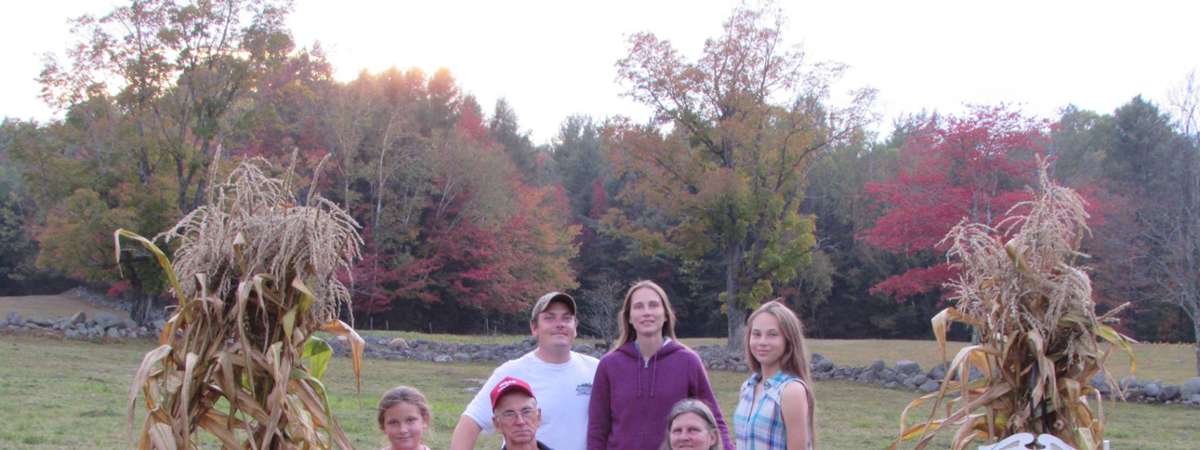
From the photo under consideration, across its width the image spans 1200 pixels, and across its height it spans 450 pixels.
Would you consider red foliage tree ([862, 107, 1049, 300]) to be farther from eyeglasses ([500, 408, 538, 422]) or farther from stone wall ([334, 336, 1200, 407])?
eyeglasses ([500, 408, 538, 422])

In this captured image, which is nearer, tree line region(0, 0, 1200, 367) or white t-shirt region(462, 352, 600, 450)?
white t-shirt region(462, 352, 600, 450)

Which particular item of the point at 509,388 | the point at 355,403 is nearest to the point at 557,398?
the point at 509,388

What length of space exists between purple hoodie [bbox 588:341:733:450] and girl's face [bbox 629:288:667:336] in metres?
0.11

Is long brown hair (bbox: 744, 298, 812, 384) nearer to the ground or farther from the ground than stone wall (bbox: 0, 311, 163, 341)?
nearer to the ground

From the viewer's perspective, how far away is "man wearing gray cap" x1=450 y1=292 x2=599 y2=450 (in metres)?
4.36

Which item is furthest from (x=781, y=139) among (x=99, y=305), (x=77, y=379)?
(x=99, y=305)

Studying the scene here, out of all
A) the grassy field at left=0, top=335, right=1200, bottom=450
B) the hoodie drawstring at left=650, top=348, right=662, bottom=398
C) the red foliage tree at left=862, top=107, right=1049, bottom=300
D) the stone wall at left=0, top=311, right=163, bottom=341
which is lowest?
the grassy field at left=0, top=335, right=1200, bottom=450

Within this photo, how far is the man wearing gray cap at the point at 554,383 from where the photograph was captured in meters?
4.36

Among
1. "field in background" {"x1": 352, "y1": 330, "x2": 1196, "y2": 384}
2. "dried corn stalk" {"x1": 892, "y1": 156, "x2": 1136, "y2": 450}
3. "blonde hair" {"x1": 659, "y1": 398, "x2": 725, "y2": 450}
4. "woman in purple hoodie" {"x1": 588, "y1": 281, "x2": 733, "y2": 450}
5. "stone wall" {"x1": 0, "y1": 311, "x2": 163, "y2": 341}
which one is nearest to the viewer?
"dried corn stalk" {"x1": 892, "y1": 156, "x2": 1136, "y2": 450}

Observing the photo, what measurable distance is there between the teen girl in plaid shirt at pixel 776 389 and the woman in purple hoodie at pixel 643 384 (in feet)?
0.44

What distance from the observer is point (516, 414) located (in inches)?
156

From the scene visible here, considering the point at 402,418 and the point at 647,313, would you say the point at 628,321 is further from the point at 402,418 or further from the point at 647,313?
the point at 402,418

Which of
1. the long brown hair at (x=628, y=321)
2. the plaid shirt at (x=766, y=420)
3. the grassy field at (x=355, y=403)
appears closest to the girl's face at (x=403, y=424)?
the long brown hair at (x=628, y=321)

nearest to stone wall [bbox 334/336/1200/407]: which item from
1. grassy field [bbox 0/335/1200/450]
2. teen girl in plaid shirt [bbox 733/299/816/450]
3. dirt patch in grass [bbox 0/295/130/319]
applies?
grassy field [bbox 0/335/1200/450]
